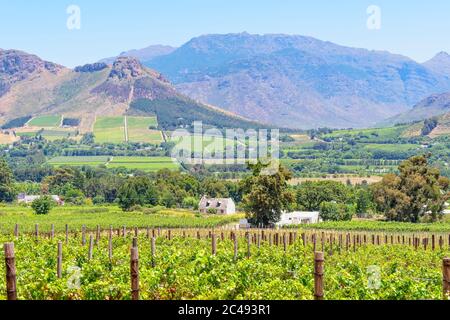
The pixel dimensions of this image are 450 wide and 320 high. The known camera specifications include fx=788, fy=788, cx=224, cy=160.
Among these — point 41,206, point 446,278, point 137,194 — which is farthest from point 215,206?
point 446,278

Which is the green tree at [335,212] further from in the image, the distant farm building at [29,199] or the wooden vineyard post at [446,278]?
the wooden vineyard post at [446,278]

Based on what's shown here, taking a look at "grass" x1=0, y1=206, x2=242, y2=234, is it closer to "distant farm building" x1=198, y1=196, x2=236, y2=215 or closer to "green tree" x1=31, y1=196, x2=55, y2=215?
"green tree" x1=31, y1=196, x2=55, y2=215

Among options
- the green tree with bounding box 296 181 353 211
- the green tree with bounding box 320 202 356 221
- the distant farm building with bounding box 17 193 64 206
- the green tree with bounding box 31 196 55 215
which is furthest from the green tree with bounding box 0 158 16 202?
the green tree with bounding box 320 202 356 221

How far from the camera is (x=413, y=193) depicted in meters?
72.1

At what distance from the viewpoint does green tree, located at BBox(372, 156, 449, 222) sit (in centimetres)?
7169

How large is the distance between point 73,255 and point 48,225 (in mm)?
29870

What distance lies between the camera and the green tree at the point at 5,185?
103506 millimetres

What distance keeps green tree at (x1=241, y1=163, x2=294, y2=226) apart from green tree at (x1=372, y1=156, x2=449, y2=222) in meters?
12.9

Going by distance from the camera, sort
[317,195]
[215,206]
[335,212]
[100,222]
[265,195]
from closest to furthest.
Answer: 1. [100,222]
2. [265,195]
3. [335,212]
4. [317,195]
5. [215,206]

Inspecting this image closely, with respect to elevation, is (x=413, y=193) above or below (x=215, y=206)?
above

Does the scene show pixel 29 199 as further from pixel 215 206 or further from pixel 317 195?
pixel 317 195

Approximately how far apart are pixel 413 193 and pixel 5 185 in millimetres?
56491
